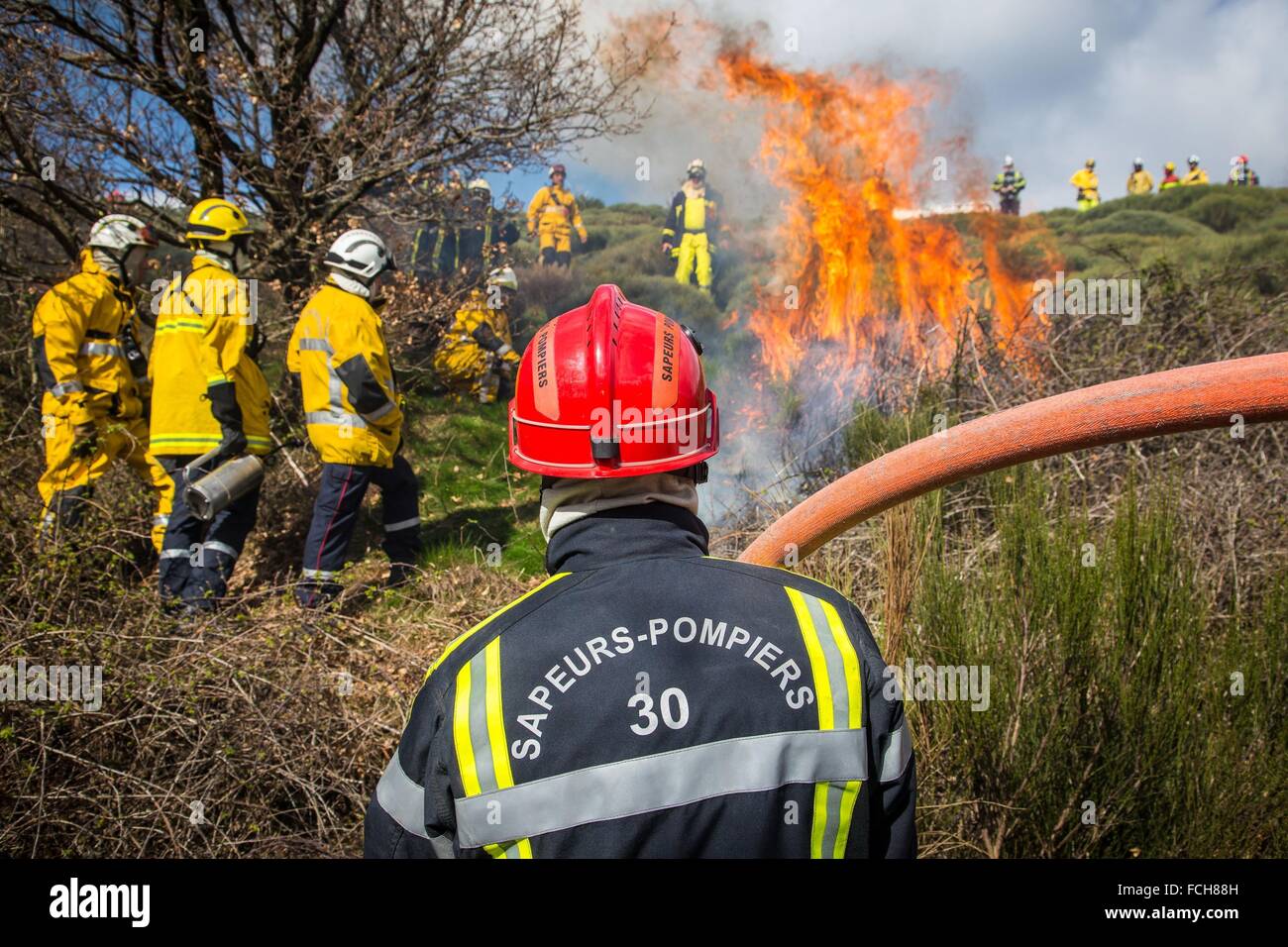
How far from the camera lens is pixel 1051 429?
6.19 ft

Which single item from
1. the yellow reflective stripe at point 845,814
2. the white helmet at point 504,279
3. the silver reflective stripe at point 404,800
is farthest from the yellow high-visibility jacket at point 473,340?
the yellow reflective stripe at point 845,814

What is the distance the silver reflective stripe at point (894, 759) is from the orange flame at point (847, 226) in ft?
23.6

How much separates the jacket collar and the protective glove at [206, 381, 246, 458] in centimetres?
441

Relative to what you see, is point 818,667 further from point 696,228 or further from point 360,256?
point 696,228

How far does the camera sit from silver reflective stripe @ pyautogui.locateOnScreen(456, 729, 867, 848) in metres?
1.27

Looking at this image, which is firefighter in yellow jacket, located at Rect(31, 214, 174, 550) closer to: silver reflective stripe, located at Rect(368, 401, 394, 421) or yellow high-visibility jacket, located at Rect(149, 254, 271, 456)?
yellow high-visibility jacket, located at Rect(149, 254, 271, 456)

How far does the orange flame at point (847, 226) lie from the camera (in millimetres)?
9023

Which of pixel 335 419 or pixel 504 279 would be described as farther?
pixel 504 279

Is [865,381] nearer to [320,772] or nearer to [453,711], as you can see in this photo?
[320,772]

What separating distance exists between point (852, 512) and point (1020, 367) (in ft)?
13.3

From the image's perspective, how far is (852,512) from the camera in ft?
7.15

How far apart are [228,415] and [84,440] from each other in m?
1.04

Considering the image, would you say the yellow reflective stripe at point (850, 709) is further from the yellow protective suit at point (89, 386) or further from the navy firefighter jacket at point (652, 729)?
the yellow protective suit at point (89, 386)

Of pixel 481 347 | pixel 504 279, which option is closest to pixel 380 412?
pixel 481 347
